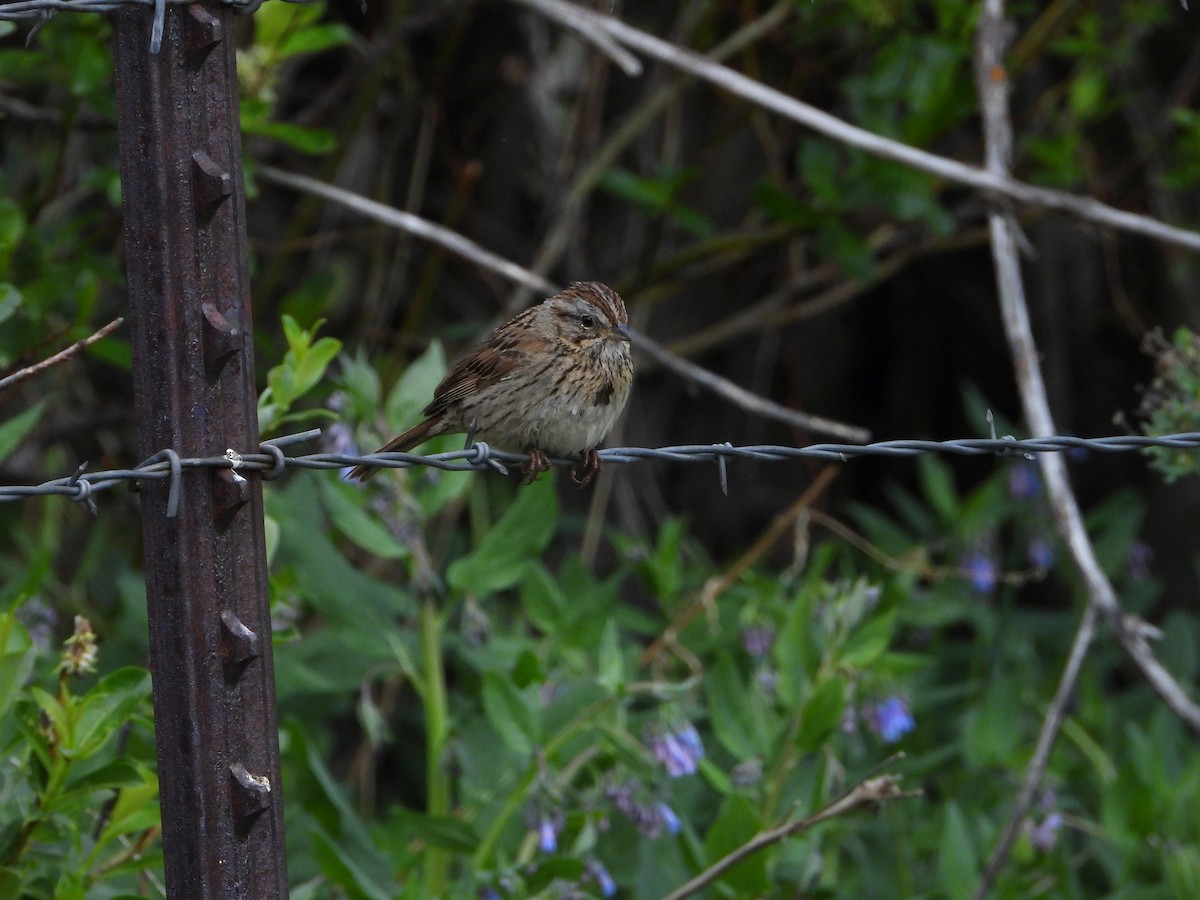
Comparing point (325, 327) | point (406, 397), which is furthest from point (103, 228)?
point (406, 397)

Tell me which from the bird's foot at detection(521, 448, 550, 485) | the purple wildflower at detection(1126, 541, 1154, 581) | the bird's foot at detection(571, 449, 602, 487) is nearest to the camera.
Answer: the bird's foot at detection(521, 448, 550, 485)

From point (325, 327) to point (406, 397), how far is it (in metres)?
2.76

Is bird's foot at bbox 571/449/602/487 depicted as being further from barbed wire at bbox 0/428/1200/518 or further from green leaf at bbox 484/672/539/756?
barbed wire at bbox 0/428/1200/518

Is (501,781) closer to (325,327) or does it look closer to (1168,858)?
(1168,858)

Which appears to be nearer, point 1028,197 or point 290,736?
point 290,736

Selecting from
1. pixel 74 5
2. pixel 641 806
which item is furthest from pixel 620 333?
pixel 74 5

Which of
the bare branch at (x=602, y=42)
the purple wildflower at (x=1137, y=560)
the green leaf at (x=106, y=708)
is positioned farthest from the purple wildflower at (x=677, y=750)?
the purple wildflower at (x=1137, y=560)

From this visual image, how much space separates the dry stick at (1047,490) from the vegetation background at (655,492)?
0.69 ft

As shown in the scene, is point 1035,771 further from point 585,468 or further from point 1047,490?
point 585,468

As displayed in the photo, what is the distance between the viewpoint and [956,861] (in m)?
4.18

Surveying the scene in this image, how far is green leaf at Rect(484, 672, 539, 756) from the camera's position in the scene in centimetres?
358

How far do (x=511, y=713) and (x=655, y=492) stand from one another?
3.67 metres

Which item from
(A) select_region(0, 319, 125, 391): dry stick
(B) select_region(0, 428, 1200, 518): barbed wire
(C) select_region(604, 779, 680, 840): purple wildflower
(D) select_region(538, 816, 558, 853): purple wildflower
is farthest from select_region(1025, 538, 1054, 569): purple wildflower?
(A) select_region(0, 319, 125, 391): dry stick

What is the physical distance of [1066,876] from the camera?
4.53m
